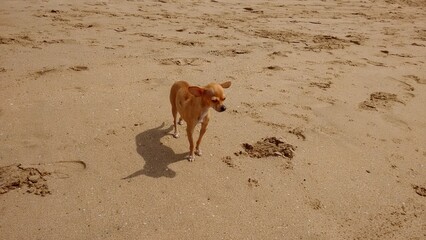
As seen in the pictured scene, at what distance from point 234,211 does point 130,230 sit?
0.96m

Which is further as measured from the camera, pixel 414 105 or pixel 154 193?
pixel 414 105

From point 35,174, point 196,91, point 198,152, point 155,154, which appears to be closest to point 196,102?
point 196,91

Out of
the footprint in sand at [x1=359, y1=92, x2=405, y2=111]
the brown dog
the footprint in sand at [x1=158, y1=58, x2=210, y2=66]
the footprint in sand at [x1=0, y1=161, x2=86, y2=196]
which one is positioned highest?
the brown dog

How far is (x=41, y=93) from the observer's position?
491 centimetres

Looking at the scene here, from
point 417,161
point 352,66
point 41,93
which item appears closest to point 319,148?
A: point 417,161

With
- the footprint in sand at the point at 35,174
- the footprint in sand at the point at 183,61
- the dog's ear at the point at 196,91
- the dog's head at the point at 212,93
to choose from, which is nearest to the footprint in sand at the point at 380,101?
the footprint in sand at the point at 183,61

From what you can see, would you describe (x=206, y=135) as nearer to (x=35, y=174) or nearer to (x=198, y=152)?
(x=198, y=152)

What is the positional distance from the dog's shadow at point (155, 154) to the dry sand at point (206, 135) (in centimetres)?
2

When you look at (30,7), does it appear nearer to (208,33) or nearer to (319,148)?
(208,33)

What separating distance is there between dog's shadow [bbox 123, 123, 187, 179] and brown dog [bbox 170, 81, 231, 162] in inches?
10.0

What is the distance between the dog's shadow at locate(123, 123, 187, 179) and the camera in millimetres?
3699

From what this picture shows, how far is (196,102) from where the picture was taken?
Result: 361 cm

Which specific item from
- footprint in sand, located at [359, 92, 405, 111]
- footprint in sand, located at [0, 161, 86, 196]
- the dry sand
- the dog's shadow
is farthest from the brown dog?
footprint in sand, located at [359, 92, 405, 111]

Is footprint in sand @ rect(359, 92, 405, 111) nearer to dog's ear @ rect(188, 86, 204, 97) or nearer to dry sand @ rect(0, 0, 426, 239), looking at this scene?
dry sand @ rect(0, 0, 426, 239)
